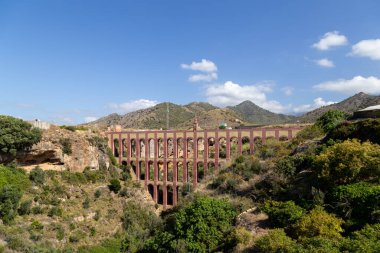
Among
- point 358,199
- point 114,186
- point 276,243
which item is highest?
point 358,199

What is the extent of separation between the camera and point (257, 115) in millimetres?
125938

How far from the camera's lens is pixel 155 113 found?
10475 centimetres

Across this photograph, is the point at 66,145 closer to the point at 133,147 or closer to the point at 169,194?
the point at 133,147

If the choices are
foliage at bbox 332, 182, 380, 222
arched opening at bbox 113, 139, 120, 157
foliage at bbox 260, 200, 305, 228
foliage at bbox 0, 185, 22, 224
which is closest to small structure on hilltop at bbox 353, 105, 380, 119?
foliage at bbox 332, 182, 380, 222

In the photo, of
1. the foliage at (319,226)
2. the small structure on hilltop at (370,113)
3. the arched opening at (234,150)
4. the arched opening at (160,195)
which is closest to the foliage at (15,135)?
the arched opening at (160,195)

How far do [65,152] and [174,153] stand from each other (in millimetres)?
14284

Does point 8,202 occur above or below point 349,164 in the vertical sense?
below

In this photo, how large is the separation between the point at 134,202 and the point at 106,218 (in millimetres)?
6117

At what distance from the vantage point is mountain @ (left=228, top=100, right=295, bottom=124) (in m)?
115

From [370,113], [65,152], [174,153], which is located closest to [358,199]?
[370,113]

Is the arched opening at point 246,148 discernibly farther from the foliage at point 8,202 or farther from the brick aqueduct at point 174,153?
the foliage at point 8,202

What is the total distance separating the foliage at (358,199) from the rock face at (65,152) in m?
33.4

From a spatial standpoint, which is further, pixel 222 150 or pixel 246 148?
pixel 222 150


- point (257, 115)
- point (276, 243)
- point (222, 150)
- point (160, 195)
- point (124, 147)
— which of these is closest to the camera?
point (276, 243)
